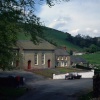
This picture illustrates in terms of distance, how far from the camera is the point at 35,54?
67312 mm

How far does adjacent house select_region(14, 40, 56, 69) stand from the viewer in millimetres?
64625

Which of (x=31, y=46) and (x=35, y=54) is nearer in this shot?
(x=31, y=46)

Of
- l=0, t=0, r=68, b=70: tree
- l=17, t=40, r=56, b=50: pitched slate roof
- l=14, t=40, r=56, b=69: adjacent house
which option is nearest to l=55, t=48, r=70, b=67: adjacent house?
l=14, t=40, r=56, b=69: adjacent house

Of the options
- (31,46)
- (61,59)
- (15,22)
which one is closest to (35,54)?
(31,46)

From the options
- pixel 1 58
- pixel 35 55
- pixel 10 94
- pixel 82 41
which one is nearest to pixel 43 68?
pixel 35 55

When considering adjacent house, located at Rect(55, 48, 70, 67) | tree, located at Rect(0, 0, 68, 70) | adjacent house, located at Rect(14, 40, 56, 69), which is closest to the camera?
tree, located at Rect(0, 0, 68, 70)

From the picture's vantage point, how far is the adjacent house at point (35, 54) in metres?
64.6

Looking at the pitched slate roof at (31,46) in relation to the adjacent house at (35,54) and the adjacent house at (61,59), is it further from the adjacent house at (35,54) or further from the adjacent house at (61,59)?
the adjacent house at (61,59)

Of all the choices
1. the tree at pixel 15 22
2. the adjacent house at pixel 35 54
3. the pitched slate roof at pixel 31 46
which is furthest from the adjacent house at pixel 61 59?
the tree at pixel 15 22

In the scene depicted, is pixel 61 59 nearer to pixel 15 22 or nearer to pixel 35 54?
pixel 35 54

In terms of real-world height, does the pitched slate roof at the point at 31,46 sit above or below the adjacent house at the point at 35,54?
above

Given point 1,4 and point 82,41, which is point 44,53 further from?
point 82,41

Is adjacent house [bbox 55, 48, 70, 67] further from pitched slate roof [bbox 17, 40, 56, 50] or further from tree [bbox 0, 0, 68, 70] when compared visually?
tree [bbox 0, 0, 68, 70]

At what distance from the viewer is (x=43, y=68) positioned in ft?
224
